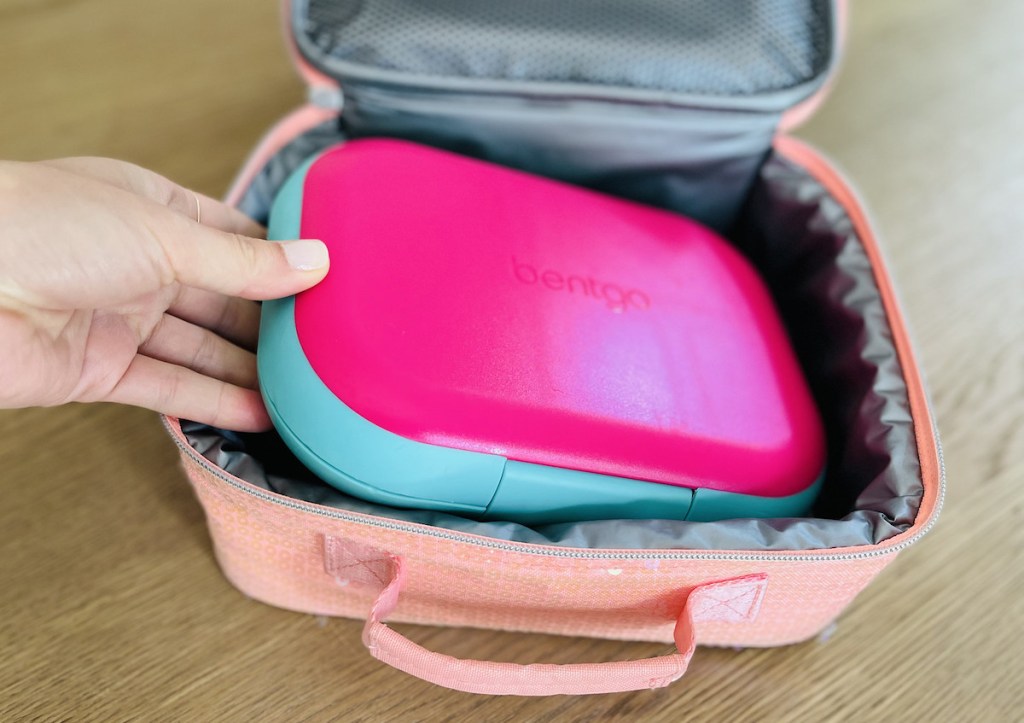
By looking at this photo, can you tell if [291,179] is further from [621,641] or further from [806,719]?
[806,719]

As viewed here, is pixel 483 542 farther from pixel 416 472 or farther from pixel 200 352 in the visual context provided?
pixel 200 352

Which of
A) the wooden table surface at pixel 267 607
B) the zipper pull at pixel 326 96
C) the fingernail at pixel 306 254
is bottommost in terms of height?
the wooden table surface at pixel 267 607

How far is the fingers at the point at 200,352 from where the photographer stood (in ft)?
2.20

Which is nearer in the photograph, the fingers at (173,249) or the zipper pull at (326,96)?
the fingers at (173,249)

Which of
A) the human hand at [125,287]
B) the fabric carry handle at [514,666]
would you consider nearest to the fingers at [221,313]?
the human hand at [125,287]

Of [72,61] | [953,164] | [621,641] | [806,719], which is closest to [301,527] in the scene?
[621,641]

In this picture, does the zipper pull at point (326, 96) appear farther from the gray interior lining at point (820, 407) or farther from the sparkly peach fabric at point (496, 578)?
the sparkly peach fabric at point (496, 578)

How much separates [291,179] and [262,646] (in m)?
0.38

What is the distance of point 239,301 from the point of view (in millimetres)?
729

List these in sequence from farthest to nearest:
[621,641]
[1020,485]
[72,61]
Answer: [72,61] → [1020,485] → [621,641]

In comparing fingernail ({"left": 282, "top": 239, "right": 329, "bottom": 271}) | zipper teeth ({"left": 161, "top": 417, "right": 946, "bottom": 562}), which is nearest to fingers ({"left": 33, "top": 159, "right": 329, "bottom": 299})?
fingernail ({"left": 282, "top": 239, "right": 329, "bottom": 271})

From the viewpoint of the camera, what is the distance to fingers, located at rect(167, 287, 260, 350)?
0.70m

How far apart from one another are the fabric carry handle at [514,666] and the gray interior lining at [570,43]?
463 mm

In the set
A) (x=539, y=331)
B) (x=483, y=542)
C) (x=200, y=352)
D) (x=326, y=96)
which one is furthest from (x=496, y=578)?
(x=326, y=96)
